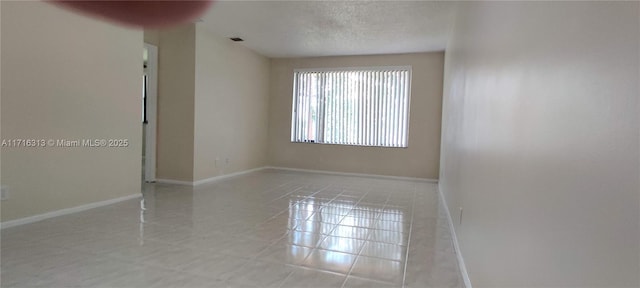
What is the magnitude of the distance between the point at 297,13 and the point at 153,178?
128 inches

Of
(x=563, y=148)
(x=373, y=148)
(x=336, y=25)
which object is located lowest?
(x=373, y=148)

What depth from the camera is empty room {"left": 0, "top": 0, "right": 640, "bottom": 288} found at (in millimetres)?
699

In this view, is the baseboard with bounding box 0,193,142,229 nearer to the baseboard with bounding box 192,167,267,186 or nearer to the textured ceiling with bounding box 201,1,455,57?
the baseboard with bounding box 192,167,267,186

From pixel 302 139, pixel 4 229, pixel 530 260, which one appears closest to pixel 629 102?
pixel 530 260

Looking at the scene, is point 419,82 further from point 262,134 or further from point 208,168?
point 208,168

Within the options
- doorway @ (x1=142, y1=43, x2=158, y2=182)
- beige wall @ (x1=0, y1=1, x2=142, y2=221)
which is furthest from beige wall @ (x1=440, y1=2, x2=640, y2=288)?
doorway @ (x1=142, y1=43, x2=158, y2=182)

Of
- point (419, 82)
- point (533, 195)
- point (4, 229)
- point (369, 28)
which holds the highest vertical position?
point (369, 28)

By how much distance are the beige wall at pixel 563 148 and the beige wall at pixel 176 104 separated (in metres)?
4.18

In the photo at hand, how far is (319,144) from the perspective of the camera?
6645 mm

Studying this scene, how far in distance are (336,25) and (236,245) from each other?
3169mm

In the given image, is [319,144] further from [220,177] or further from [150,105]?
[150,105]

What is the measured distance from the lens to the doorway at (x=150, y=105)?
16.1 feet

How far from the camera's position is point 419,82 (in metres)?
5.96

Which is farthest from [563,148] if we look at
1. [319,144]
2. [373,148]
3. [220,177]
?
[319,144]
